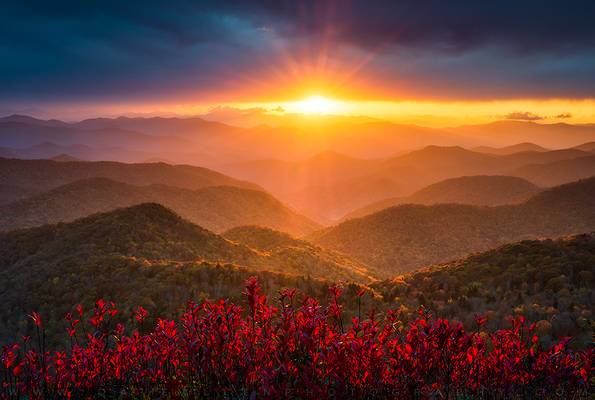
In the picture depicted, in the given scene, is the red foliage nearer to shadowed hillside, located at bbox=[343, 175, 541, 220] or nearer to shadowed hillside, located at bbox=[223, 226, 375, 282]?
shadowed hillside, located at bbox=[223, 226, 375, 282]

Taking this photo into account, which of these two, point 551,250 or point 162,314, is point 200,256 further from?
point 551,250

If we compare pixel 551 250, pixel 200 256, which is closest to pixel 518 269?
pixel 551 250

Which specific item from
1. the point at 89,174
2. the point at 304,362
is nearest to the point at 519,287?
the point at 304,362

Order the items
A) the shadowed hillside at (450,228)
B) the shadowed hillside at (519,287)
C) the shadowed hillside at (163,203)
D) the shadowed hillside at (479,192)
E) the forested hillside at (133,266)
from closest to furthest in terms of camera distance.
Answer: the shadowed hillside at (519,287)
the forested hillside at (133,266)
the shadowed hillside at (450,228)
the shadowed hillside at (163,203)
the shadowed hillside at (479,192)

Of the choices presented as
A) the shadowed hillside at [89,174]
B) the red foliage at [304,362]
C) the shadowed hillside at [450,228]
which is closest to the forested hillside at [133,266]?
the red foliage at [304,362]

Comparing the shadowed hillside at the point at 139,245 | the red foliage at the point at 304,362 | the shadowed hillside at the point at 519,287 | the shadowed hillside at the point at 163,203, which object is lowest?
the shadowed hillside at the point at 163,203

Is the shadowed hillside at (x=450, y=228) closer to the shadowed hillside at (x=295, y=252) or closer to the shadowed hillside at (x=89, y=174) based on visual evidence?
the shadowed hillside at (x=295, y=252)

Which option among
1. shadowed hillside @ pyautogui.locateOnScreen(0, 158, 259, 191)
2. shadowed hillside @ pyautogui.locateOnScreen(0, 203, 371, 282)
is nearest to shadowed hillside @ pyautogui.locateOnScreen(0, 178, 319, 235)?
shadowed hillside @ pyautogui.locateOnScreen(0, 158, 259, 191)

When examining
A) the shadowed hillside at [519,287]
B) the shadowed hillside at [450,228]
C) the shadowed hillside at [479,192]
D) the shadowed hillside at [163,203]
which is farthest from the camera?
the shadowed hillside at [479,192]
